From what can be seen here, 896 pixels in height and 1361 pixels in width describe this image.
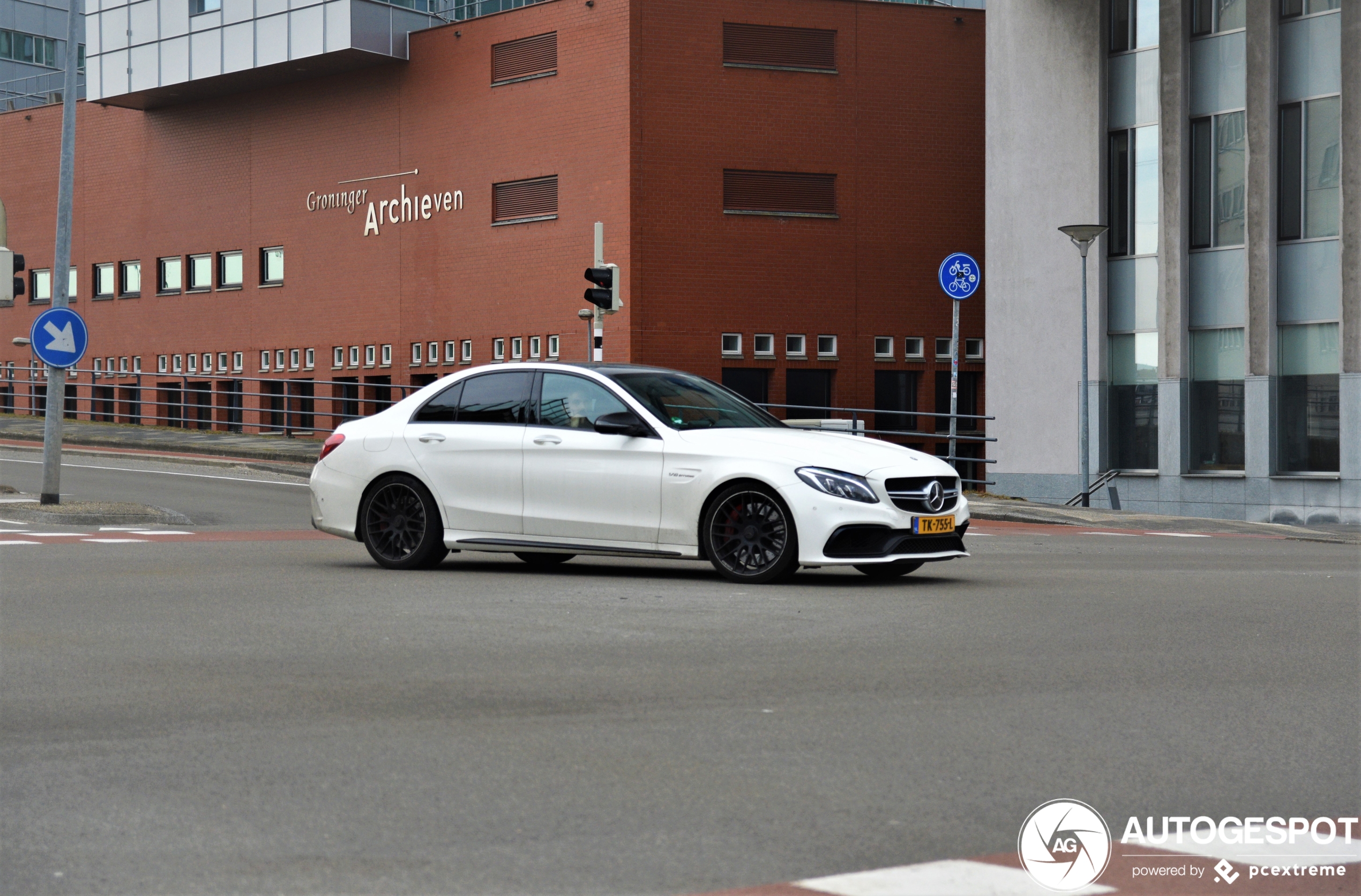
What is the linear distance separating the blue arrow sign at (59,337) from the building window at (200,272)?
2336 centimetres

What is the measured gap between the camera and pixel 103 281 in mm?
46469

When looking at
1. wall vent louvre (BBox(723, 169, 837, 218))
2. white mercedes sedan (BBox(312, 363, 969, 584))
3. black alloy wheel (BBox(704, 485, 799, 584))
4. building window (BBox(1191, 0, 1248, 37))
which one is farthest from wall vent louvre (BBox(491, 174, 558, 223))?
black alloy wheel (BBox(704, 485, 799, 584))

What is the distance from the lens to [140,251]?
148 ft

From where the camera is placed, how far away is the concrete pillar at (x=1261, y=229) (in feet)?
89.3

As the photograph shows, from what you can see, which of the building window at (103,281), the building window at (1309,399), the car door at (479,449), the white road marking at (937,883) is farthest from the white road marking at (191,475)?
the white road marking at (937,883)

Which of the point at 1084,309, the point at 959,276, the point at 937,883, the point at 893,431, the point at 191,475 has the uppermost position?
the point at 959,276

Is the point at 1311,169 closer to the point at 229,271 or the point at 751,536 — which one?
the point at 751,536

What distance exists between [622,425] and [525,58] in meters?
25.3

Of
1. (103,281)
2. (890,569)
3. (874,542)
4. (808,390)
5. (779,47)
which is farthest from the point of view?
(103,281)

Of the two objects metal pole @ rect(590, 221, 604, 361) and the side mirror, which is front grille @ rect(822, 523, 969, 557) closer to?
the side mirror

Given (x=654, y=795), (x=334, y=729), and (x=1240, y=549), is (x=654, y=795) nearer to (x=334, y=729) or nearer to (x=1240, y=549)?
(x=334, y=729)

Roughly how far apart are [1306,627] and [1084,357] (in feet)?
49.8

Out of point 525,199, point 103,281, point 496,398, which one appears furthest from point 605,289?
point 103,281

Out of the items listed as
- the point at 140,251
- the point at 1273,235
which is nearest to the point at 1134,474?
the point at 1273,235
